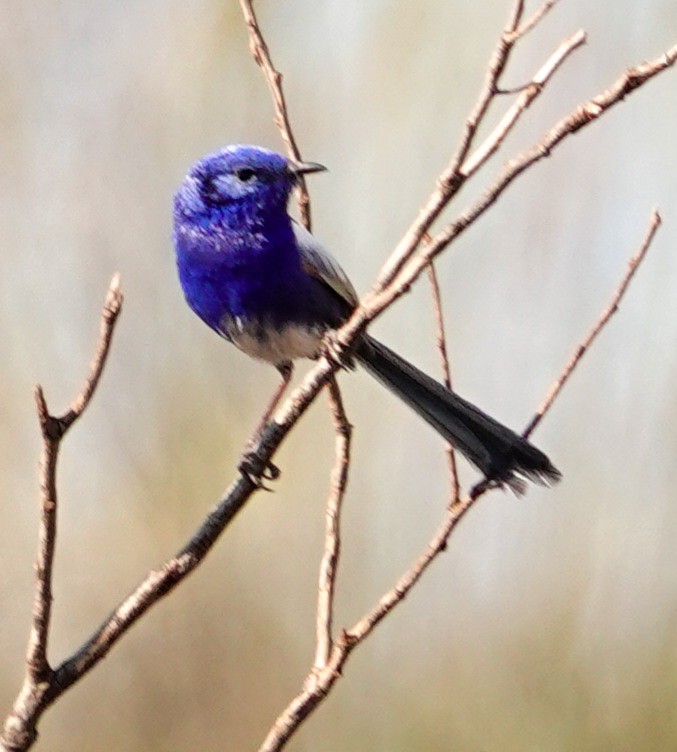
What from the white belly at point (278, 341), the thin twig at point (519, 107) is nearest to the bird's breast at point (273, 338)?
the white belly at point (278, 341)

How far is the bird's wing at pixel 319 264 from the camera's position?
968 mm

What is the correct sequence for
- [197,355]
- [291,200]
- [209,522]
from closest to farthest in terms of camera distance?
[209,522] → [291,200] → [197,355]

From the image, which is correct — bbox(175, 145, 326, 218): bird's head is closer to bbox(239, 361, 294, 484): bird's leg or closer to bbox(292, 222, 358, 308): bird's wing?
bbox(292, 222, 358, 308): bird's wing

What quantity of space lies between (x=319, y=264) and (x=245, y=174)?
0.13 meters

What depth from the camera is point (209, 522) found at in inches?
28.3

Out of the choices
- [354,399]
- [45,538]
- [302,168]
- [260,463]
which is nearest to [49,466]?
[45,538]

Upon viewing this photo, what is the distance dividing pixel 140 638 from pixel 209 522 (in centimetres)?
78

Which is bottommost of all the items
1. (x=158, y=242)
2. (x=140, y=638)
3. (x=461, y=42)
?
(x=140, y=638)

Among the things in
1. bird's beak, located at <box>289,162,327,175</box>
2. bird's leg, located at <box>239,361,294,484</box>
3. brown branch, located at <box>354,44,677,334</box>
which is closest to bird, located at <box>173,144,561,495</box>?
bird's beak, located at <box>289,162,327,175</box>

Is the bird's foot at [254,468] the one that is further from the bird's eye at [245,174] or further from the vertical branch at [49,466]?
the bird's eye at [245,174]

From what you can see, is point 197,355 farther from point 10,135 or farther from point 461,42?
point 461,42

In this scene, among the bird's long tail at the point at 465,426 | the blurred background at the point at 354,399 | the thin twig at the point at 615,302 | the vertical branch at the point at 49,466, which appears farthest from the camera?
the blurred background at the point at 354,399

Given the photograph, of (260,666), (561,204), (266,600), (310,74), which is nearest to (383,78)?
(310,74)

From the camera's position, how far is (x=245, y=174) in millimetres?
965
